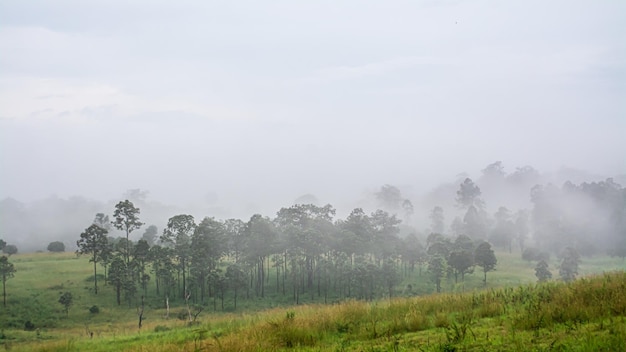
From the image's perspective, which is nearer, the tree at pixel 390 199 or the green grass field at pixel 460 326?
the green grass field at pixel 460 326

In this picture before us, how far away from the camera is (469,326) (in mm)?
9258

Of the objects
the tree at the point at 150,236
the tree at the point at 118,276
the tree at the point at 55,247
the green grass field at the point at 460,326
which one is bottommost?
the tree at the point at 118,276

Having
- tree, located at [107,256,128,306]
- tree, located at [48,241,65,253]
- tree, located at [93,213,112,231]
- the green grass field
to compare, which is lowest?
tree, located at [107,256,128,306]

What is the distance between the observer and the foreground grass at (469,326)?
753cm

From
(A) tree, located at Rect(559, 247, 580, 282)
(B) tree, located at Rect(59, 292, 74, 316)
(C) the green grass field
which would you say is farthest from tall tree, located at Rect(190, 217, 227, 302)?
(A) tree, located at Rect(559, 247, 580, 282)

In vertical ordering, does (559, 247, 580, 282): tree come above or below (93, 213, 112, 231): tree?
below

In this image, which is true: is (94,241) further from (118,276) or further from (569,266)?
(569,266)

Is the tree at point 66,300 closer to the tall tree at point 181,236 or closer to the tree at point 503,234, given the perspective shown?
the tall tree at point 181,236

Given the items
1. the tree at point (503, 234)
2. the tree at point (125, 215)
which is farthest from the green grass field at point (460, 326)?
the tree at point (503, 234)

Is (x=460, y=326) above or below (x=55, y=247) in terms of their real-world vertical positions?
above

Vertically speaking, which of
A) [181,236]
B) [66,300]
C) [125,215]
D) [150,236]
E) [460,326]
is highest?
[125,215]

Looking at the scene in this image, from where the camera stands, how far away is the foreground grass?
7527mm

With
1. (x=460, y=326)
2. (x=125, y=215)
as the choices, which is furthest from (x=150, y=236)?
(x=460, y=326)

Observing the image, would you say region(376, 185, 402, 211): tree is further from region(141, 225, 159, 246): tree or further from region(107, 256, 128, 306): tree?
region(107, 256, 128, 306): tree
